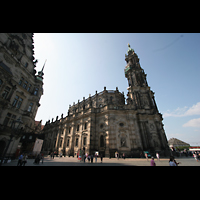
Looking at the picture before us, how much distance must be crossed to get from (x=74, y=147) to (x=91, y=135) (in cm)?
741

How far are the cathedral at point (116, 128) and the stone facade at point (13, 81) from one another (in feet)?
40.4

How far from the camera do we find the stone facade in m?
14.5

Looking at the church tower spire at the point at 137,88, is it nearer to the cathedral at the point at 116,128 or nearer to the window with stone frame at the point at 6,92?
the cathedral at the point at 116,128

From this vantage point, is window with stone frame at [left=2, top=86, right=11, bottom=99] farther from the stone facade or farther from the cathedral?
the cathedral

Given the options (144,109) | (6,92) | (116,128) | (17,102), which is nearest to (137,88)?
(144,109)

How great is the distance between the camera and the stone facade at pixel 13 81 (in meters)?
14.5

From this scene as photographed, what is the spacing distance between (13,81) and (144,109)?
30597 millimetres

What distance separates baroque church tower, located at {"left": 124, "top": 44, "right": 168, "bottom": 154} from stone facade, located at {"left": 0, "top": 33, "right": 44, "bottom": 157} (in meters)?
24.2

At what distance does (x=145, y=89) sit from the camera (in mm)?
33438

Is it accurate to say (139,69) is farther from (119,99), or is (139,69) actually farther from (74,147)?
(74,147)

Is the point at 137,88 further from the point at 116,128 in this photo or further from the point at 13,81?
the point at 13,81

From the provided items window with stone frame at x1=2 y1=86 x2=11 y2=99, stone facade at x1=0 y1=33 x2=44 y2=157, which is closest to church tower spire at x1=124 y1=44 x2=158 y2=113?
stone facade at x1=0 y1=33 x2=44 y2=157
